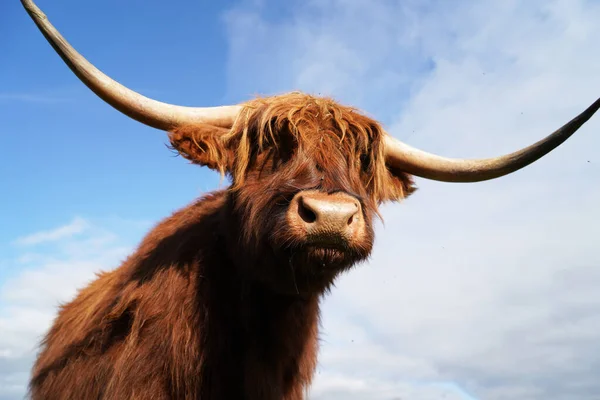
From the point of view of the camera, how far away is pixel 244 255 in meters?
4.35

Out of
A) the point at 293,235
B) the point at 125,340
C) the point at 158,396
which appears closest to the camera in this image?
the point at 293,235

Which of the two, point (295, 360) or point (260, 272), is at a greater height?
point (260, 272)

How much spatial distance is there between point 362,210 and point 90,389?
2490 millimetres

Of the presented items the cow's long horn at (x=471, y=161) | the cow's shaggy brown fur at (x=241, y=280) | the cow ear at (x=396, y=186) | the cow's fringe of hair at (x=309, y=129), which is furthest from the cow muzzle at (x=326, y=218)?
the cow's long horn at (x=471, y=161)

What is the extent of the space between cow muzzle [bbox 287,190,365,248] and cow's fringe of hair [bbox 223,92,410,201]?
2.04 ft

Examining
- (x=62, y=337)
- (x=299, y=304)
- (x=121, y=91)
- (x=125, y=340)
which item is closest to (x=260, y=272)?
(x=299, y=304)

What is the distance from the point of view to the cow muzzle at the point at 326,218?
367 cm

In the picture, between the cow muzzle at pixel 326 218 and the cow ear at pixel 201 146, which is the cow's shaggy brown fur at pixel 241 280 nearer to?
the cow ear at pixel 201 146

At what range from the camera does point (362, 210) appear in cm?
401

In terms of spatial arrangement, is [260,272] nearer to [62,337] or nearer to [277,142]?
[277,142]

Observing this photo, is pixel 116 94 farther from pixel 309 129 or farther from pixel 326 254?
pixel 326 254

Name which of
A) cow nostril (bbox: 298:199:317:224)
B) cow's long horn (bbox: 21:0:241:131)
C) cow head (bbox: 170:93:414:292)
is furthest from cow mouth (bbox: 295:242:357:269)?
cow's long horn (bbox: 21:0:241:131)

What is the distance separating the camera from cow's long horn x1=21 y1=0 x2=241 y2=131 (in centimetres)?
422

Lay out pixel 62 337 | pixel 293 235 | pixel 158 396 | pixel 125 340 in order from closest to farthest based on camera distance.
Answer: pixel 293 235, pixel 158 396, pixel 125 340, pixel 62 337
